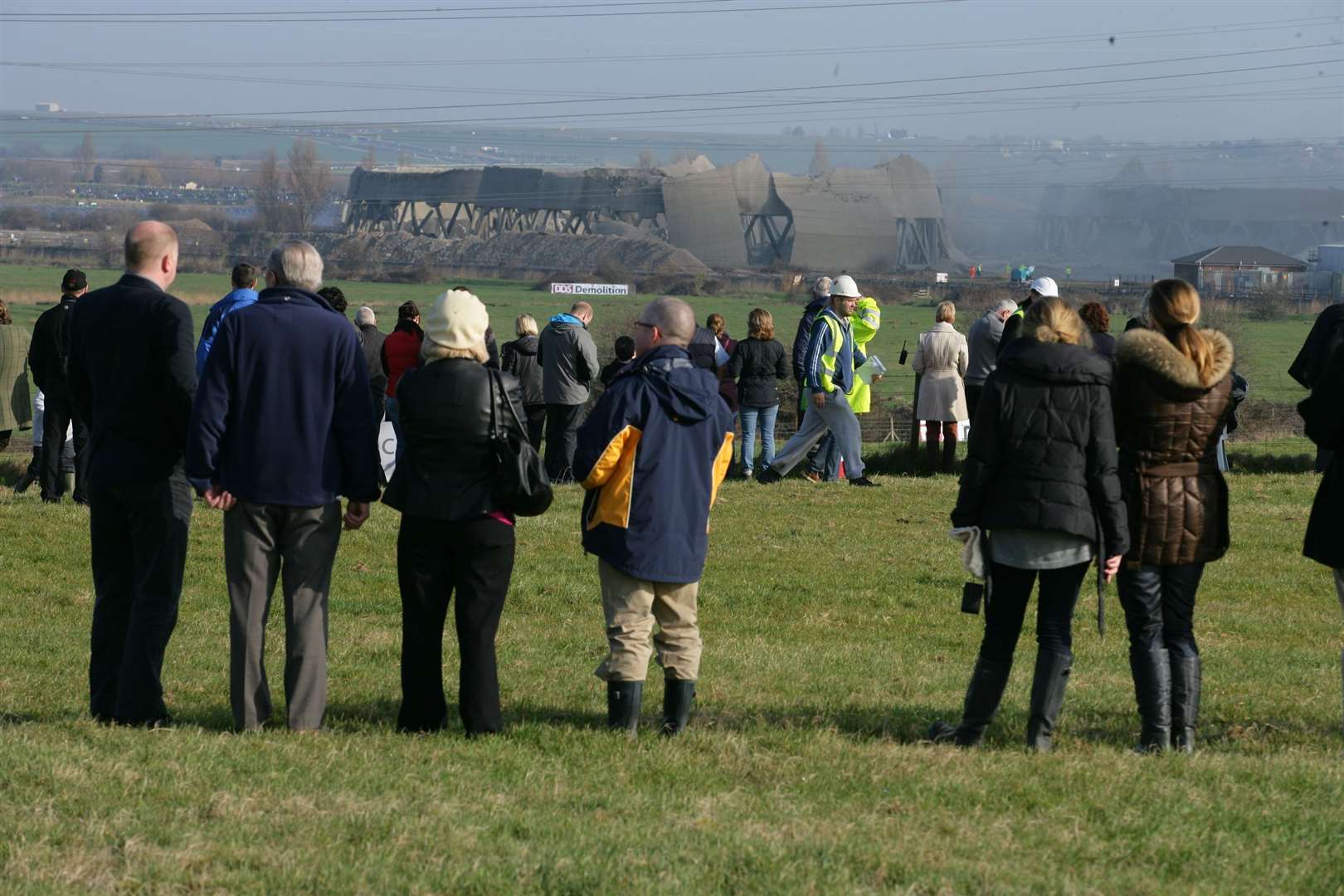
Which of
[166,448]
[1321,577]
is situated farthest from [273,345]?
[1321,577]

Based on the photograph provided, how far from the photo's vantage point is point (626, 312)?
52.0 meters

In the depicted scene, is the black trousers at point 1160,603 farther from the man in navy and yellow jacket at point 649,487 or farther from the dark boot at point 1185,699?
the man in navy and yellow jacket at point 649,487

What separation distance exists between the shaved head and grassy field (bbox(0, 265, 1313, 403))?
3107 centimetres

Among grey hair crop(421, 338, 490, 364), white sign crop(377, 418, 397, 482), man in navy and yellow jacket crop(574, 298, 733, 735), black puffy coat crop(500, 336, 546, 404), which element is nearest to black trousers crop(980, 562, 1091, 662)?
man in navy and yellow jacket crop(574, 298, 733, 735)

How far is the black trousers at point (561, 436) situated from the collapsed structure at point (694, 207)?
4799 inches

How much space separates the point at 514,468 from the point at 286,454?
0.86m

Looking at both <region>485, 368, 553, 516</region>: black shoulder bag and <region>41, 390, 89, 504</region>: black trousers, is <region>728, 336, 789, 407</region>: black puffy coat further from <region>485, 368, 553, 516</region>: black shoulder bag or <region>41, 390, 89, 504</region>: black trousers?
<region>485, 368, 553, 516</region>: black shoulder bag

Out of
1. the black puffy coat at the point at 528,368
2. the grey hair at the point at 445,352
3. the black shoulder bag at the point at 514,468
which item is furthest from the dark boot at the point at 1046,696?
the black puffy coat at the point at 528,368

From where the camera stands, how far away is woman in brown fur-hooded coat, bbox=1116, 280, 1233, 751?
6188 millimetres

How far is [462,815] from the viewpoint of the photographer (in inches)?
198

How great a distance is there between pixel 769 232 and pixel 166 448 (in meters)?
138

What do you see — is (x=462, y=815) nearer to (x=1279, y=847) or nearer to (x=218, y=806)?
(x=218, y=806)

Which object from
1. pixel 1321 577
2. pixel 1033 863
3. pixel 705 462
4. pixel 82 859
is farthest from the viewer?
pixel 1321 577

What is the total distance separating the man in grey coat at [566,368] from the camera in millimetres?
16172
